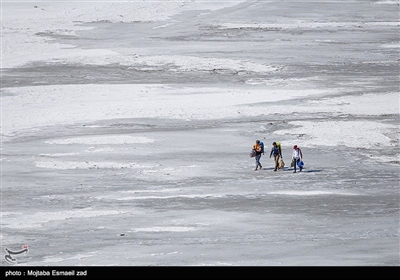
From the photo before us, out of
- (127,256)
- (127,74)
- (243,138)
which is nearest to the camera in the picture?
(127,256)

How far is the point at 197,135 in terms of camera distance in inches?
1420

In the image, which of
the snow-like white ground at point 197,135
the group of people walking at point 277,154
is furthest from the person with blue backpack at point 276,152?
the snow-like white ground at point 197,135

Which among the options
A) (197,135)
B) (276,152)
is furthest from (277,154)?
(197,135)

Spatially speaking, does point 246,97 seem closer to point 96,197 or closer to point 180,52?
point 180,52

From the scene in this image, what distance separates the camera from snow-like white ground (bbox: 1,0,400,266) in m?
22.1

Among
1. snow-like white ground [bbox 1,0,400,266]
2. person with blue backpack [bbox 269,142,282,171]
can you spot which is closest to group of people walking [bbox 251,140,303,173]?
person with blue backpack [bbox 269,142,282,171]

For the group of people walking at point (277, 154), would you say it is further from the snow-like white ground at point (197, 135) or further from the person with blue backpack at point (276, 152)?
the snow-like white ground at point (197, 135)

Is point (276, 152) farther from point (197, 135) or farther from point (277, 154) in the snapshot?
point (197, 135)

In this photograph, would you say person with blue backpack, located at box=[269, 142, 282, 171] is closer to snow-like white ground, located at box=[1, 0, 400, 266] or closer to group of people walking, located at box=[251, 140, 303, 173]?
group of people walking, located at box=[251, 140, 303, 173]

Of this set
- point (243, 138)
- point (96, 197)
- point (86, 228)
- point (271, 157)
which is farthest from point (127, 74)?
point (86, 228)

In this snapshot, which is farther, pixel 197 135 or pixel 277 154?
pixel 197 135

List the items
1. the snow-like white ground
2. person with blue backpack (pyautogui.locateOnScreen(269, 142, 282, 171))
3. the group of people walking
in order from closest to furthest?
the snow-like white ground, the group of people walking, person with blue backpack (pyautogui.locateOnScreen(269, 142, 282, 171))

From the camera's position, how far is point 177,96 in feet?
143

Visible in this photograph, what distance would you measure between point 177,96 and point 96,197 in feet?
56.9
